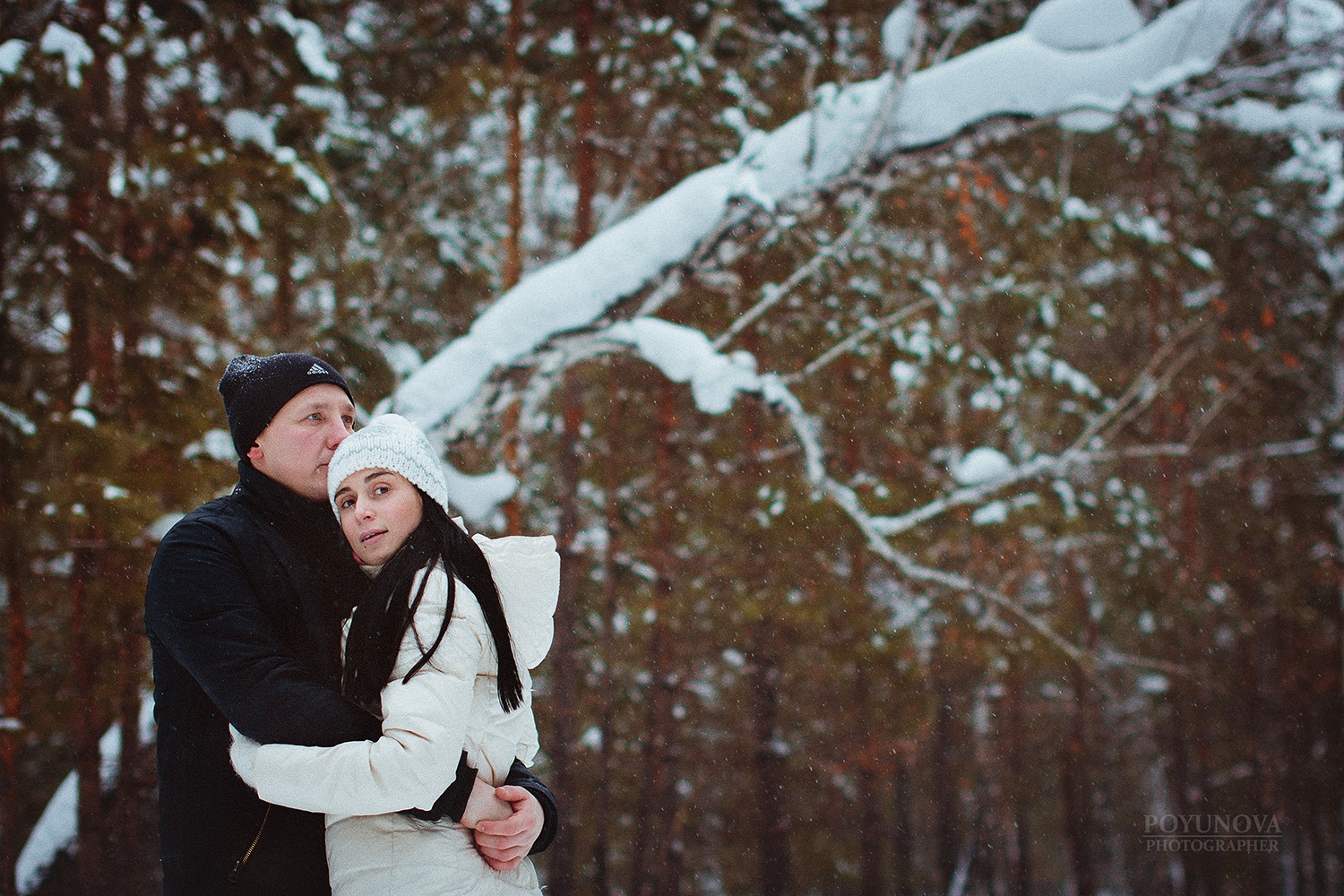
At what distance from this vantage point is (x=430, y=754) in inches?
66.0

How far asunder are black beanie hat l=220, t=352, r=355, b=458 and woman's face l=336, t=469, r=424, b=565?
1.00 ft

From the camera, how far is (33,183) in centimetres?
603

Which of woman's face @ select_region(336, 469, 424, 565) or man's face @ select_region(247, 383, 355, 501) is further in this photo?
man's face @ select_region(247, 383, 355, 501)

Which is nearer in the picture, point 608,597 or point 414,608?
point 414,608

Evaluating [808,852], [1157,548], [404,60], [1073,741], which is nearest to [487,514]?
[404,60]

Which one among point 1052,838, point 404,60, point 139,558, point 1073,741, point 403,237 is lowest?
point 1052,838

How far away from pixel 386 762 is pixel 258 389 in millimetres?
995

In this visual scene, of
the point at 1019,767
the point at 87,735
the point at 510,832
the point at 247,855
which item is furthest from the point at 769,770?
Result: the point at 1019,767

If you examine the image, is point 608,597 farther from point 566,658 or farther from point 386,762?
point 386,762

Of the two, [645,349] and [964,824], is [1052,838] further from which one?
[645,349]

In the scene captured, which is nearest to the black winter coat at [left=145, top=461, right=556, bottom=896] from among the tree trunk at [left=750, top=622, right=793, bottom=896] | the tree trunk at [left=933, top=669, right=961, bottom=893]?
the tree trunk at [left=750, top=622, right=793, bottom=896]

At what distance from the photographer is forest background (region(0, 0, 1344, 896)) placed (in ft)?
18.4

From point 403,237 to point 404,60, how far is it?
2.06 meters

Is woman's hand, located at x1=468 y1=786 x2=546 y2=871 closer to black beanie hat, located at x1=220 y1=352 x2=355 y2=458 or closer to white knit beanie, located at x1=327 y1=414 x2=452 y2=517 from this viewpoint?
white knit beanie, located at x1=327 y1=414 x2=452 y2=517
